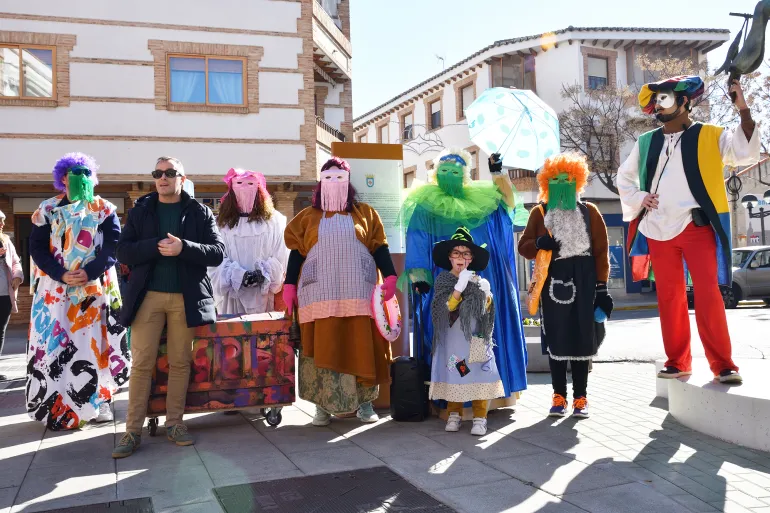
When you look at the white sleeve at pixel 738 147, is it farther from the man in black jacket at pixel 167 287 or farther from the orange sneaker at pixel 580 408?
the man in black jacket at pixel 167 287

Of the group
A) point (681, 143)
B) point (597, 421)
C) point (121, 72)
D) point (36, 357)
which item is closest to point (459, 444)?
point (597, 421)

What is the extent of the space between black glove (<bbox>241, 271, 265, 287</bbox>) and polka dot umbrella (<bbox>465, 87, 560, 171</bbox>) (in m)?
2.15

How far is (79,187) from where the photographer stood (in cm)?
575

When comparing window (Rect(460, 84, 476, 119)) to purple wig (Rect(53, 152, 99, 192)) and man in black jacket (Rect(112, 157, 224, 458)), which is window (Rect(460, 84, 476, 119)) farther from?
man in black jacket (Rect(112, 157, 224, 458))

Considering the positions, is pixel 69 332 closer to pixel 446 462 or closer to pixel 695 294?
pixel 446 462

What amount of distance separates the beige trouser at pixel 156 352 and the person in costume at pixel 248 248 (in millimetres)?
1051

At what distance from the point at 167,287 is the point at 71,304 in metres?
1.25

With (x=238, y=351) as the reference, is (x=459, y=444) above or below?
below

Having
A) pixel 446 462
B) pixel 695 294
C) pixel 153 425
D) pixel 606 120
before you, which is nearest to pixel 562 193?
pixel 695 294

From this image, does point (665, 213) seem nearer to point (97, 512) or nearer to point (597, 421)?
point (597, 421)

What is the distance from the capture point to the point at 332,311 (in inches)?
209

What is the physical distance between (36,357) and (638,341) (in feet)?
28.9

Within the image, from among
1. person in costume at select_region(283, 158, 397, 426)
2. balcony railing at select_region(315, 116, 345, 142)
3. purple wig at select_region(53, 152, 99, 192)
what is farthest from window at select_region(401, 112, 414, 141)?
person in costume at select_region(283, 158, 397, 426)

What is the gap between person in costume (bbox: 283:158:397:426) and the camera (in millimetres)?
5328
